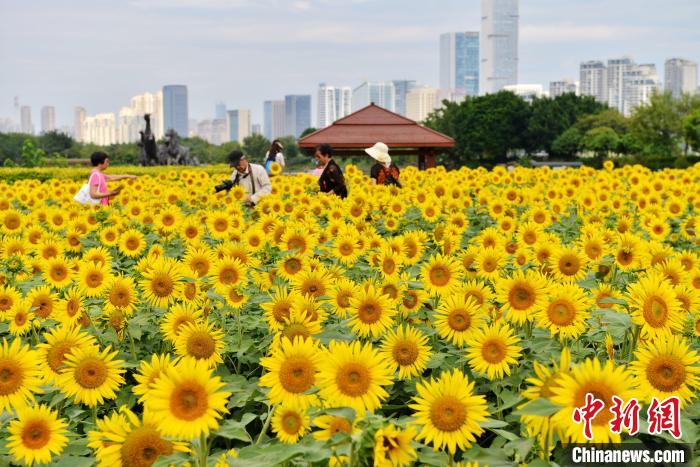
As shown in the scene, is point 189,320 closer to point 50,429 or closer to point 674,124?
point 50,429

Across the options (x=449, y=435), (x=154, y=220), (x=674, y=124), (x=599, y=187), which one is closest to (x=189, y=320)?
(x=449, y=435)

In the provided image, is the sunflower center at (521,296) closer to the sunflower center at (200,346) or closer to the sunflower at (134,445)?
the sunflower center at (200,346)

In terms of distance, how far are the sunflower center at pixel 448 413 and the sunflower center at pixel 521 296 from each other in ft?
3.73

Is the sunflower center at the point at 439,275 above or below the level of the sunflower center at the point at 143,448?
above

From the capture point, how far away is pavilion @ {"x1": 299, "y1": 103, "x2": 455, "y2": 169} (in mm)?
23580

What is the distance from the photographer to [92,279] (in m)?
4.14

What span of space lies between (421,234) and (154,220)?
2499mm

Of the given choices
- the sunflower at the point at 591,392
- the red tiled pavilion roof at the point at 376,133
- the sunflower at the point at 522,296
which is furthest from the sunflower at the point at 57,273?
the red tiled pavilion roof at the point at 376,133

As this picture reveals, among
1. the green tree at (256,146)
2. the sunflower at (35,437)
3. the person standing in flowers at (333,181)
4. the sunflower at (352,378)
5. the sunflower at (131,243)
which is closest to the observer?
the sunflower at (352,378)

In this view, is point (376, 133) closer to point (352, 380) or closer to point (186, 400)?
point (352, 380)

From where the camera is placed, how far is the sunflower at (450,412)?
6.89 ft

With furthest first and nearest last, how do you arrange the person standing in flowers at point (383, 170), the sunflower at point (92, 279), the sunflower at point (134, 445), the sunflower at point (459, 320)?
the person standing in flowers at point (383, 170) < the sunflower at point (92, 279) < the sunflower at point (459, 320) < the sunflower at point (134, 445)

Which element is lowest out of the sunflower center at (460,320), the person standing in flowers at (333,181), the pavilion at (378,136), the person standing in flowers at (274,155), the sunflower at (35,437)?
the sunflower at (35,437)

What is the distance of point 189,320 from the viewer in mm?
3225
